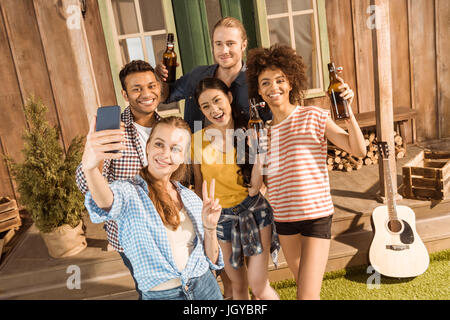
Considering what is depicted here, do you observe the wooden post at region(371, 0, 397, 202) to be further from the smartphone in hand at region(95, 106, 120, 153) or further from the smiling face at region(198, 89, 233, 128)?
the smartphone in hand at region(95, 106, 120, 153)

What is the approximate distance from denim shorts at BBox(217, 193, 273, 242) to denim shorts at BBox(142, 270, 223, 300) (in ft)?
1.42

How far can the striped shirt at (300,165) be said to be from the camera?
2125mm

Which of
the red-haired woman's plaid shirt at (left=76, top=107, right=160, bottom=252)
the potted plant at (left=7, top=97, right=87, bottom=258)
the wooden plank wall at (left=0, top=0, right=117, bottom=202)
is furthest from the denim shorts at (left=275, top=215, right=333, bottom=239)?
the wooden plank wall at (left=0, top=0, right=117, bottom=202)

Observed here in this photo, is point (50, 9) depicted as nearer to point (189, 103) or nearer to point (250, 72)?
point (189, 103)

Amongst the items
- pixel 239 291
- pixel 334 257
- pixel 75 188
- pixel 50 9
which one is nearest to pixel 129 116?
pixel 239 291

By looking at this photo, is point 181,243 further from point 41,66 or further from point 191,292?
point 41,66

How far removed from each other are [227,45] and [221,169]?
31.4 inches

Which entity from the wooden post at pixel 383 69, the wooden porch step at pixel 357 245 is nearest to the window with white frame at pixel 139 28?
the wooden post at pixel 383 69

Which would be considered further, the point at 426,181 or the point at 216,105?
the point at 426,181

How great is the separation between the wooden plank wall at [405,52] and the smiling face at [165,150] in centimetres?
350

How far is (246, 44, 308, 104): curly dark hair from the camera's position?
215 cm

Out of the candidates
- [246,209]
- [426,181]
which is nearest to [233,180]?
[246,209]

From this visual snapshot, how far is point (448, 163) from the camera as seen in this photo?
3.71 m

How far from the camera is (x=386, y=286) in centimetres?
298
